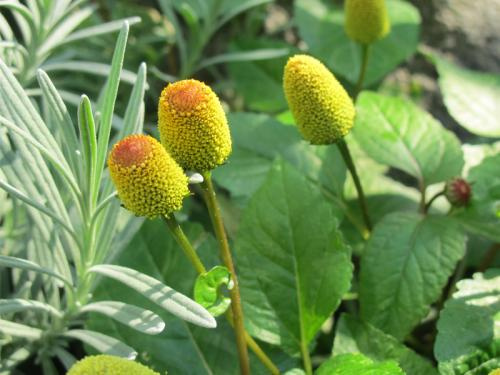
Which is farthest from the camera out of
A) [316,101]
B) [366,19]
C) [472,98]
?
[472,98]

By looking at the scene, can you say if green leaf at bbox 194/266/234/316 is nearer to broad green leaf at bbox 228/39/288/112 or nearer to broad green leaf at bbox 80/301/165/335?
broad green leaf at bbox 80/301/165/335

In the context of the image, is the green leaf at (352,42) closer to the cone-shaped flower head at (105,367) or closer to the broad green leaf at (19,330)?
the broad green leaf at (19,330)

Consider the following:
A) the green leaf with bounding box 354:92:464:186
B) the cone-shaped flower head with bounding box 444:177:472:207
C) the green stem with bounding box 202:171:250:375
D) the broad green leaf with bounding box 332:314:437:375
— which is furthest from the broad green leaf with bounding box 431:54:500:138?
the green stem with bounding box 202:171:250:375

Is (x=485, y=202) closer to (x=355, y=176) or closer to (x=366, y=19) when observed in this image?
(x=355, y=176)

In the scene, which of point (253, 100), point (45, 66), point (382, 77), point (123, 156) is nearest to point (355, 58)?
point (382, 77)

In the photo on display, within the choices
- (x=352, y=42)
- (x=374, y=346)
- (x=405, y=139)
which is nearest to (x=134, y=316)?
(x=374, y=346)
